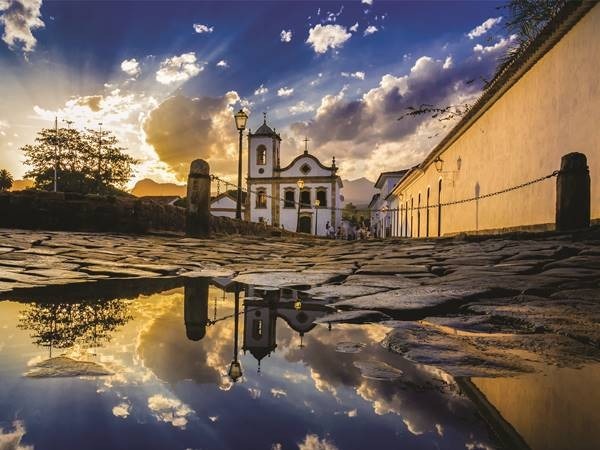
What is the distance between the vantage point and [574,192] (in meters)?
5.91

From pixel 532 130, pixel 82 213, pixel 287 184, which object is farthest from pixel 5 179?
pixel 532 130

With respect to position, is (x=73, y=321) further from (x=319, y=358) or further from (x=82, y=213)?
(x=82, y=213)

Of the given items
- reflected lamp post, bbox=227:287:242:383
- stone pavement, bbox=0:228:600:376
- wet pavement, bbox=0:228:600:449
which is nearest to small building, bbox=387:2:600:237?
stone pavement, bbox=0:228:600:376

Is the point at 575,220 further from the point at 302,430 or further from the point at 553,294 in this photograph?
the point at 302,430

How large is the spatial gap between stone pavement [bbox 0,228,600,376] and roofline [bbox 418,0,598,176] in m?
4.25

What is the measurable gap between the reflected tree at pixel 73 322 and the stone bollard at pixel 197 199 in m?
6.23

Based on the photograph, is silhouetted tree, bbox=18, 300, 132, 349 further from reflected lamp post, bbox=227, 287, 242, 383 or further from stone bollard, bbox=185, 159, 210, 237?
stone bollard, bbox=185, 159, 210, 237

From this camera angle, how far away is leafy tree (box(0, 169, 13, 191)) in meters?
62.2

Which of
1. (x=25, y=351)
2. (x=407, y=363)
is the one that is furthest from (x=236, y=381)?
(x=25, y=351)

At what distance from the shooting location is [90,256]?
4438mm

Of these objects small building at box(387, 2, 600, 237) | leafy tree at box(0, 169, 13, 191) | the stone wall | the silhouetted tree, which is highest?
leafy tree at box(0, 169, 13, 191)

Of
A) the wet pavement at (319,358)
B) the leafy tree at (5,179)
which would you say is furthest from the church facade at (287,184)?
the wet pavement at (319,358)

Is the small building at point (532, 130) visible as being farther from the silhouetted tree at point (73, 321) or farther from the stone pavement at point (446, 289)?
the silhouetted tree at point (73, 321)

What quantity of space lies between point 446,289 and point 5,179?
75.9 meters
